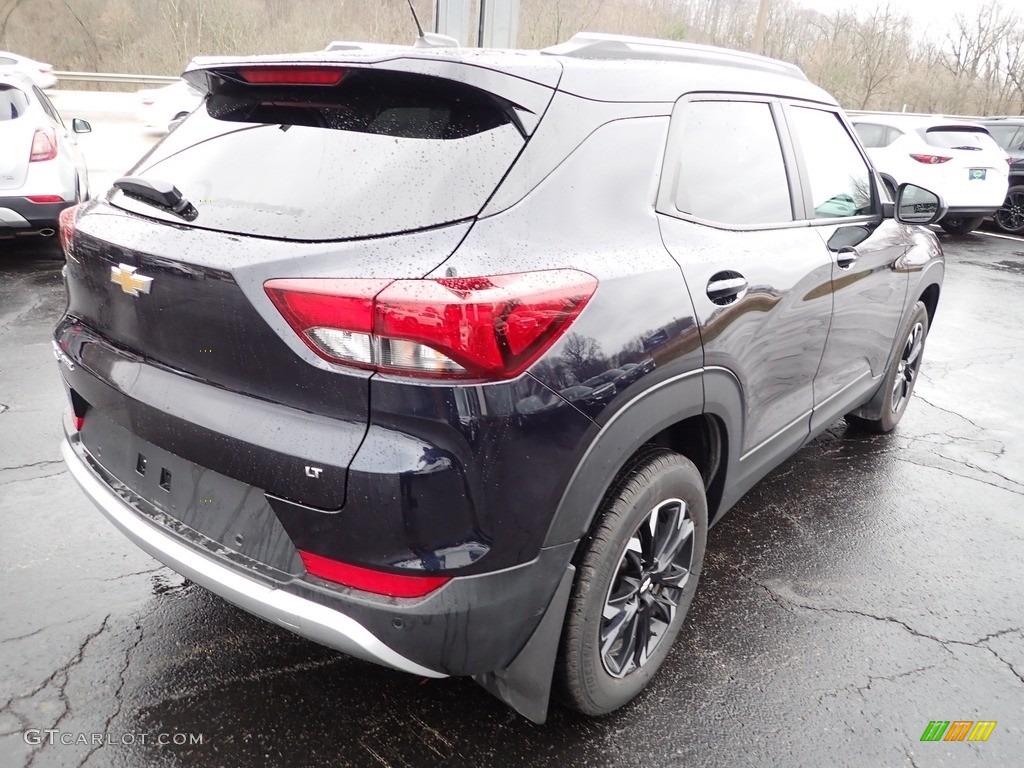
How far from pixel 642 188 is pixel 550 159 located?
348 mm

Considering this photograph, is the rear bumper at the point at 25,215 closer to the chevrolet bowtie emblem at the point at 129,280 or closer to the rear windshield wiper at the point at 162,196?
the rear windshield wiper at the point at 162,196

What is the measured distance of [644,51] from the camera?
2.28 metres

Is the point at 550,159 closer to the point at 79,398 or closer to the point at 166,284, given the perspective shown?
the point at 166,284

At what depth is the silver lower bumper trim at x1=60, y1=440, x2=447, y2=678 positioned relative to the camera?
1.65 meters

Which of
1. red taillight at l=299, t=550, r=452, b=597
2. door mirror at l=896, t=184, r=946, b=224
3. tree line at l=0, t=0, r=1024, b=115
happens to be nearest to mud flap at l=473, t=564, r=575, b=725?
red taillight at l=299, t=550, r=452, b=597

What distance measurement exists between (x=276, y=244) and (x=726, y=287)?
1.28 m

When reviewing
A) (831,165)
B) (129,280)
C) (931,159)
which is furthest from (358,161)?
(931,159)

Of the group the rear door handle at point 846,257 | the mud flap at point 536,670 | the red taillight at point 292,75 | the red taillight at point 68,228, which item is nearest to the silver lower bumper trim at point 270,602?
the mud flap at point 536,670

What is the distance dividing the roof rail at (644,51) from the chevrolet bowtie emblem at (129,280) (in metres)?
1.22

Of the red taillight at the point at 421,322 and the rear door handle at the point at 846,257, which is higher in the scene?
the red taillight at the point at 421,322

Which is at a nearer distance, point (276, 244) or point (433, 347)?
point (433, 347)

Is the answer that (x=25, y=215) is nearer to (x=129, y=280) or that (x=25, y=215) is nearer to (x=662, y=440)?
(x=129, y=280)

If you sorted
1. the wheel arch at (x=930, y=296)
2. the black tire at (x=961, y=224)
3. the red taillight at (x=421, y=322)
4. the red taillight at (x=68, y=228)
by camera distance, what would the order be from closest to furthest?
the red taillight at (x=421, y=322), the red taillight at (x=68, y=228), the wheel arch at (x=930, y=296), the black tire at (x=961, y=224)

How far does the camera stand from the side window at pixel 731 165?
87.9 inches
